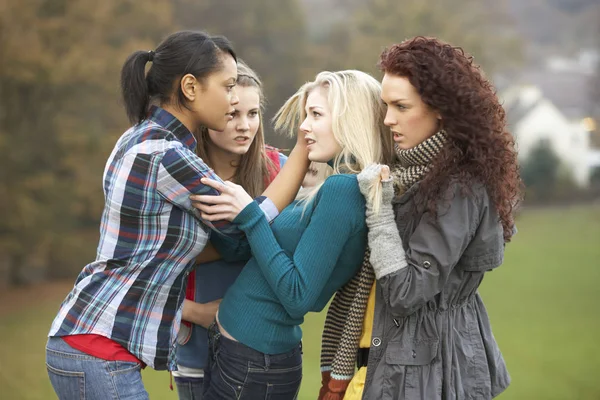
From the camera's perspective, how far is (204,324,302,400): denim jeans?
7.12 ft

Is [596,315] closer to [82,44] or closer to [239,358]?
[82,44]

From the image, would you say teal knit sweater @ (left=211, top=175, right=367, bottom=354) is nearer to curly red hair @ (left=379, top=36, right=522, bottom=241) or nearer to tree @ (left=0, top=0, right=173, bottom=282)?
curly red hair @ (left=379, top=36, right=522, bottom=241)

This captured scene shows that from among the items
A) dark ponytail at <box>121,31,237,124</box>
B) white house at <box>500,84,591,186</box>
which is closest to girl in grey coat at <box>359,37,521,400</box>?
dark ponytail at <box>121,31,237,124</box>

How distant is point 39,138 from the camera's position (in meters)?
11.1

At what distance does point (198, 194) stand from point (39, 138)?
9.70 meters

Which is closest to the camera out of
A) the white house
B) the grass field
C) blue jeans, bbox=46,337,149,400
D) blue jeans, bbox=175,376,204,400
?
blue jeans, bbox=46,337,149,400

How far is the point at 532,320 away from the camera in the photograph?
34.7ft

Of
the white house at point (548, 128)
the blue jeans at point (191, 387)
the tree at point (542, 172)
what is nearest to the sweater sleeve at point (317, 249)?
the blue jeans at point (191, 387)

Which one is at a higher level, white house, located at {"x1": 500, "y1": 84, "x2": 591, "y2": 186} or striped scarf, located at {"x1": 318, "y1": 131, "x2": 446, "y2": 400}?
white house, located at {"x1": 500, "y1": 84, "x2": 591, "y2": 186}

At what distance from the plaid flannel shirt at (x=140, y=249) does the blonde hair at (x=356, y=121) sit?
0.38 metres

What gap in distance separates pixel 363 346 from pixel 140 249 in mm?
687

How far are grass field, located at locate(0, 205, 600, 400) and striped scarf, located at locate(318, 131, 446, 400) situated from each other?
18.0 ft

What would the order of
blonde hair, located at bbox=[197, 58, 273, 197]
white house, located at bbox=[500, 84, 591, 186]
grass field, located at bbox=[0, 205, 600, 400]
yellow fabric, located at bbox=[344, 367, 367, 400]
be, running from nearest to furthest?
yellow fabric, located at bbox=[344, 367, 367, 400], blonde hair, located at bbox=[197, 58, 273, 197], grass field, located at bbox=[0, 205, 600, 400], white house, located at bbox=[500, 84, 591, 186]

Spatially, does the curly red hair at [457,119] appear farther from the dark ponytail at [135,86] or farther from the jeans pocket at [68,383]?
the jeans pocket at [68,383]
